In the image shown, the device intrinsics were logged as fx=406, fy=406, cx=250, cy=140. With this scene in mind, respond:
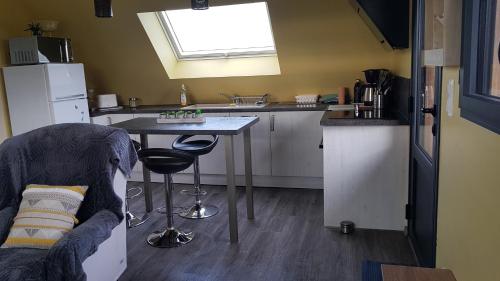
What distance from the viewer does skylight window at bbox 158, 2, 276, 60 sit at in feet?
15.0

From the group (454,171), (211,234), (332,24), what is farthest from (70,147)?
(332,24)

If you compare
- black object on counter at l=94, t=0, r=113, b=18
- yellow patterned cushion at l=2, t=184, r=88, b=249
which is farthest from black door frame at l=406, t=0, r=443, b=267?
black object on counter at l=94, t=0, r=113, b=18

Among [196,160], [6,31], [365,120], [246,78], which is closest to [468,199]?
[365,120]

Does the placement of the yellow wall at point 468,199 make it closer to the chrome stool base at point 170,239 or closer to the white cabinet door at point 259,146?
the chrome stool base at point 170,239

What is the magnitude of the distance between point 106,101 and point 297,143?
96.2 inches

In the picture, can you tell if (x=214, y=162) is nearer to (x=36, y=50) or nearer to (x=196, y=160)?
(x=196, y=160)

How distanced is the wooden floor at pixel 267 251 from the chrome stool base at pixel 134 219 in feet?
0.23

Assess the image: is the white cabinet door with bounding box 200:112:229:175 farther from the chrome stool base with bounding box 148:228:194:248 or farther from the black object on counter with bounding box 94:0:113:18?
the black object on counter with bounding box 94:0:113:18

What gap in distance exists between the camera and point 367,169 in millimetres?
3146

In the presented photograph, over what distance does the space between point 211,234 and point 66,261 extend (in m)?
1.59

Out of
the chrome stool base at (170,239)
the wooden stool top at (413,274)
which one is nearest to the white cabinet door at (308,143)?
the chrome stool base at (170,239)

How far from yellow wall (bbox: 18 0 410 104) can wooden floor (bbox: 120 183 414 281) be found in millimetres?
1470

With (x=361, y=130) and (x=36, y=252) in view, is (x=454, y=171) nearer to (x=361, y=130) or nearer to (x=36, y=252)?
(x=361, y=130)

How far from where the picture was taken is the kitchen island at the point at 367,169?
3070mm
